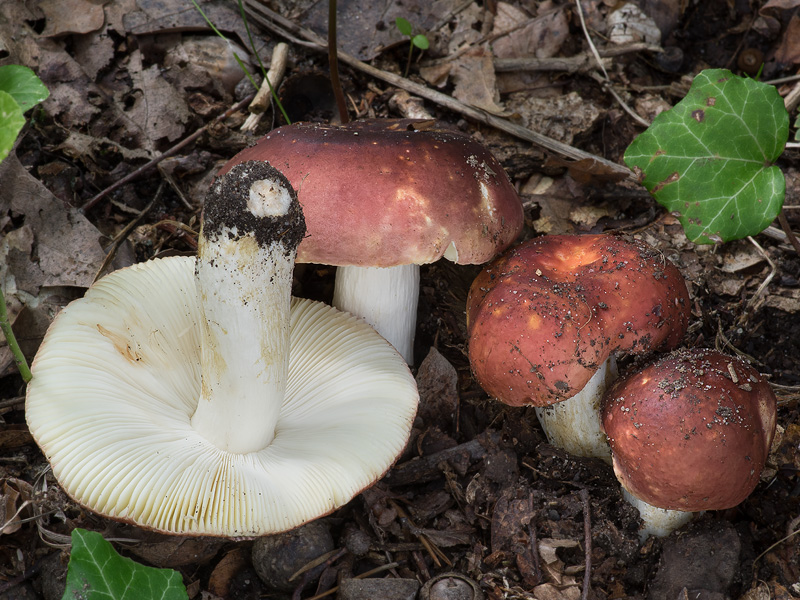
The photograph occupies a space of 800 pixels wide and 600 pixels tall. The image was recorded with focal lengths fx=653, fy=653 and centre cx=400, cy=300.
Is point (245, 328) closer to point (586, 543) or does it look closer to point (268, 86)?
point (586, 543)

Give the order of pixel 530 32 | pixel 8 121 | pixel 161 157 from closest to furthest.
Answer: pixel 8 121 < pixel 161 157 < pixel 530 32

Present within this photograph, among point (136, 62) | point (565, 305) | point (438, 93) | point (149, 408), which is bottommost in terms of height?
point (149, 408)

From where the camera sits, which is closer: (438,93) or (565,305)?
(565,305)

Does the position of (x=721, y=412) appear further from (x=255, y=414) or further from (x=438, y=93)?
(x=438, y=93)

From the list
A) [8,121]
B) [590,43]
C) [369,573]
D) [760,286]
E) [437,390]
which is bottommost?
[369,573]

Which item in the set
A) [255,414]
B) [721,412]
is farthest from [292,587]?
[721,412]

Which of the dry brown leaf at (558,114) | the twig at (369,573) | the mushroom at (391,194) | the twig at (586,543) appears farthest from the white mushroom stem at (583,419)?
the dry brown leaf at (558,114)

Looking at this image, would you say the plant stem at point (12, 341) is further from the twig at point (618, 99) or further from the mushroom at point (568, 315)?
the twig at point (618, 99)

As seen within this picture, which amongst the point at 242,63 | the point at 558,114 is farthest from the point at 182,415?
the point at 558,114
